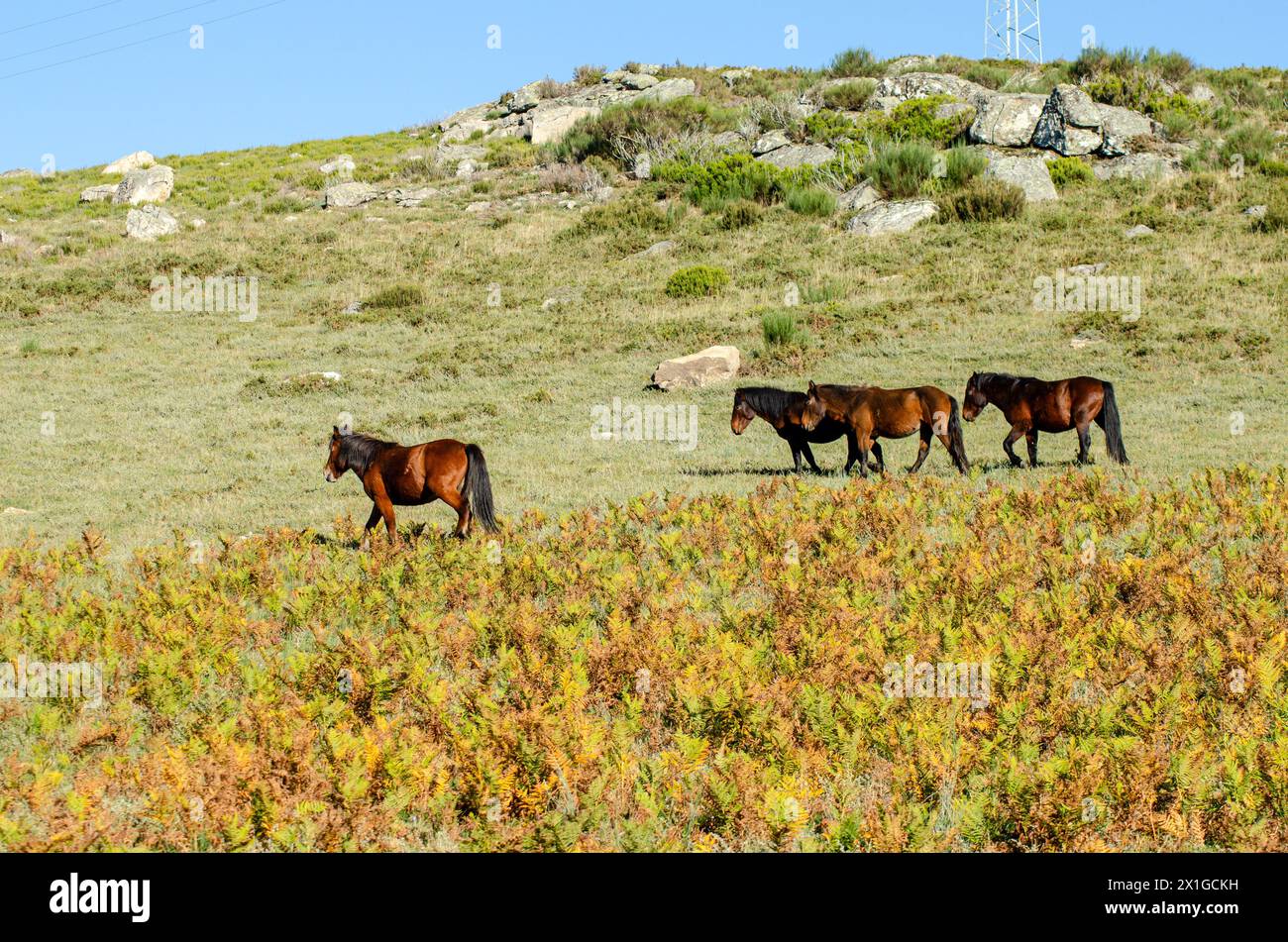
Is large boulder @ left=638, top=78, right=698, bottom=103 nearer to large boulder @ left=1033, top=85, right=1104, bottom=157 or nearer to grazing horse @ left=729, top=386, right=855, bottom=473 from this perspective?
large boulder @ left=1033, top=85, right=1104, bottom=157

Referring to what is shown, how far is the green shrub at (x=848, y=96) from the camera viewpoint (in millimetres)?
54656

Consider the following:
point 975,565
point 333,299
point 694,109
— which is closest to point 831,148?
point 694,109

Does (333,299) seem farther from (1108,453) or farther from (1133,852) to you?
(1133,852)

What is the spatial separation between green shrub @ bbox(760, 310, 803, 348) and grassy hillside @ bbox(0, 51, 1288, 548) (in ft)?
0.56

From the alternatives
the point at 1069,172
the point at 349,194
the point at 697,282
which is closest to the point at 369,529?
the point at 697,282

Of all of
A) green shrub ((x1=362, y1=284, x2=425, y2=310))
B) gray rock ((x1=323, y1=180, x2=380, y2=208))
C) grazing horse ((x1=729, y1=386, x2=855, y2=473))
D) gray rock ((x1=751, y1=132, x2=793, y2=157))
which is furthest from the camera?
gray rock ((x1=323, y1=180, x2=380, y2=208))

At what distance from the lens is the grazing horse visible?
1648 cm

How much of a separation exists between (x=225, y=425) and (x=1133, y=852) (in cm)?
2145

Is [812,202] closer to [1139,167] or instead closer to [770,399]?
[1139,167]

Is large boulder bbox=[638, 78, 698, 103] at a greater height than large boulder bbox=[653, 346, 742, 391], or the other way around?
large boulder bbox=[638, 78, 698, 103]

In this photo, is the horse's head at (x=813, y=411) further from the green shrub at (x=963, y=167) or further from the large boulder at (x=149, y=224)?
the large boulder at (x=149, y=224)

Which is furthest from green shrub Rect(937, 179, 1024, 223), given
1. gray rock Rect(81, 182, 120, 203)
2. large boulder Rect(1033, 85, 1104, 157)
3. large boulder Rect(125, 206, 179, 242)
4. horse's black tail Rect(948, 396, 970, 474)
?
gray rock Rect(81, 182, 120, 203)

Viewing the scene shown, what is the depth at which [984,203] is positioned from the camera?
37.4 m

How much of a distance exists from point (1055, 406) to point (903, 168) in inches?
1075
